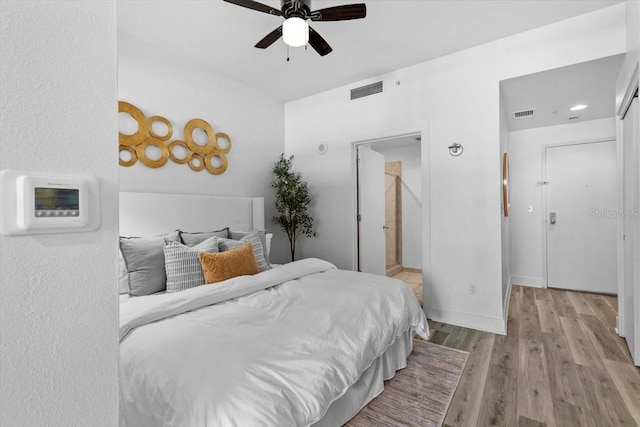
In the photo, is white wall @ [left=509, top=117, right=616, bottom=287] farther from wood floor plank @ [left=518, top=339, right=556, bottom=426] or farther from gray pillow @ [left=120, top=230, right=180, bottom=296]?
gray pillow @ [left=120, top=230, right=180, bottom=296]

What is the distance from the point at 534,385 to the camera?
6.84 feet

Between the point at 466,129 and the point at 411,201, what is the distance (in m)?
2.78

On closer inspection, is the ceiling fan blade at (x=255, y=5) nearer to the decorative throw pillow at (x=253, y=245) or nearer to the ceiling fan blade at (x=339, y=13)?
the ceiling fan blade at (x=339, y=13)

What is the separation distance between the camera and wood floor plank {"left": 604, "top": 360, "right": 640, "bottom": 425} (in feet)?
6.08

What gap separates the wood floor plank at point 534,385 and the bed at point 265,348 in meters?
0.71

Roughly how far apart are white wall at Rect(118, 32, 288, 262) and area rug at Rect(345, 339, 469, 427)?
2465 millimetres

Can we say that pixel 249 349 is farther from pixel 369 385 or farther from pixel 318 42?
pixel 318 42

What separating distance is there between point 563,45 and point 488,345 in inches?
107

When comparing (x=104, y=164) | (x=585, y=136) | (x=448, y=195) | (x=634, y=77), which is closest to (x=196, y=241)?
(x=104, y=164)

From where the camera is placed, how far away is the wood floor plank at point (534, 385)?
5.92ft

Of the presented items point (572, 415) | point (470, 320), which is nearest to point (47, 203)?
point (572, 415)

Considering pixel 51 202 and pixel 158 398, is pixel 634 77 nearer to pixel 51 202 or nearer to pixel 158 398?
pixel 51 202

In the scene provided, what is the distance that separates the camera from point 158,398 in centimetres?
111

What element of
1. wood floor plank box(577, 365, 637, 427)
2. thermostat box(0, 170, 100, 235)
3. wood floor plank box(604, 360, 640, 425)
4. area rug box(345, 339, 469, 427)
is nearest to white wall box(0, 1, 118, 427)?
thermostat box(0, 170, 100, 235)
